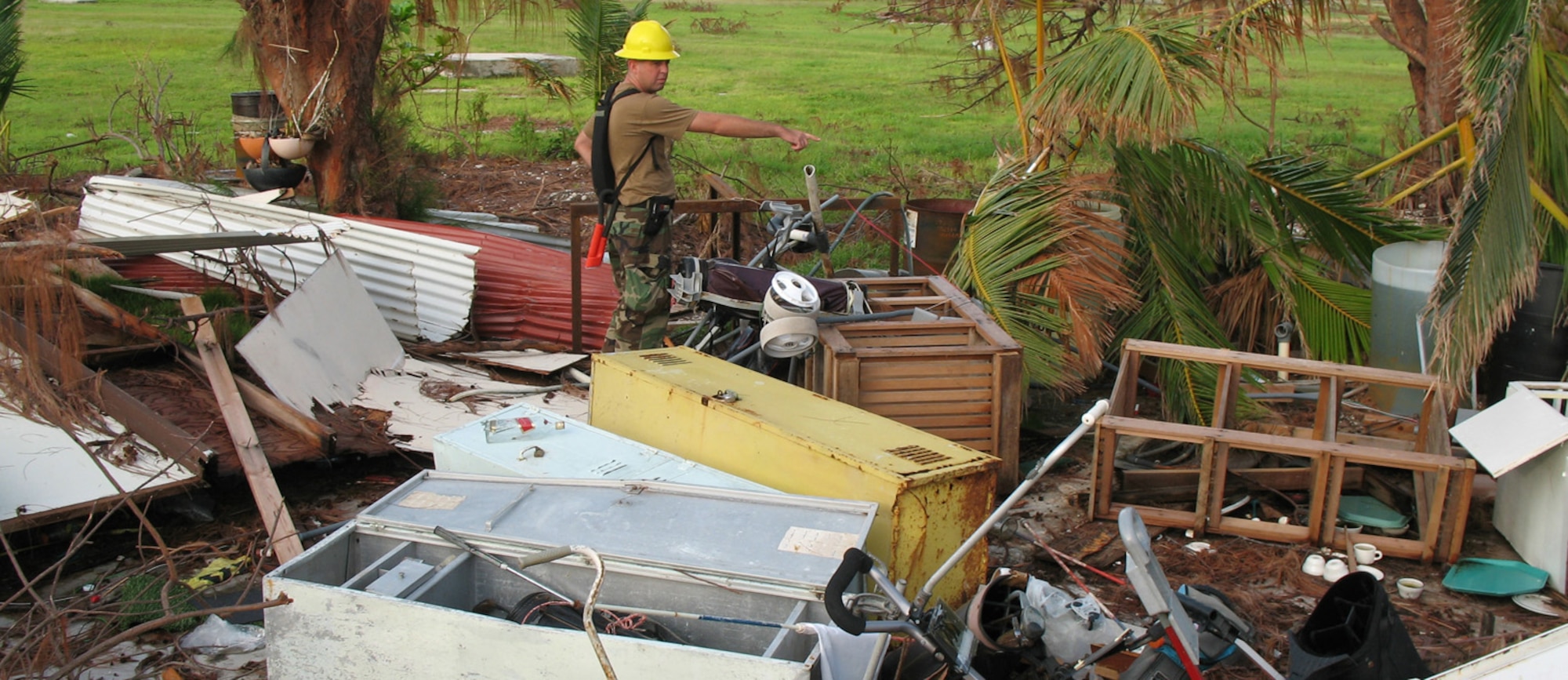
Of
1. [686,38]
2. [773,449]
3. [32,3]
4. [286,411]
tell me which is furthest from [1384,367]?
[32,3]

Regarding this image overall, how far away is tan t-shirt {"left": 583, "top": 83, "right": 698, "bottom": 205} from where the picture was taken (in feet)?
18.5

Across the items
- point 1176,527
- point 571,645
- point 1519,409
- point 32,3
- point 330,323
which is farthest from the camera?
point 32,3

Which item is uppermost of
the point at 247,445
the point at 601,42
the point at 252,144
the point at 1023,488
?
the point at 601,42

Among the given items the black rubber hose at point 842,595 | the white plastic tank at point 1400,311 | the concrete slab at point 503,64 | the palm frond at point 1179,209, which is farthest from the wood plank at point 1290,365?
the concrete slab at point 503,64

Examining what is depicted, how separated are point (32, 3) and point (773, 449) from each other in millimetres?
29792

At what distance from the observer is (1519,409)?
458 cm

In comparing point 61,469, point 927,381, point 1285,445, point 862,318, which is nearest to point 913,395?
point 927,381

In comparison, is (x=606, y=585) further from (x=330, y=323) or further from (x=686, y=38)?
(x=686, y=38)

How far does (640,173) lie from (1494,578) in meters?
4.03

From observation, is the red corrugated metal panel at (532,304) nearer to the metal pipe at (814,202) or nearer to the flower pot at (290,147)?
the flower pot at (290,147)

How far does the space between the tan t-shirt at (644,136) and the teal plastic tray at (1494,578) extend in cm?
374

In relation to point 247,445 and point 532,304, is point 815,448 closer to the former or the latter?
point 247,445

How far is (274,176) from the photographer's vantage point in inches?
317

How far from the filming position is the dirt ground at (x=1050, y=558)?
13.4 feet
